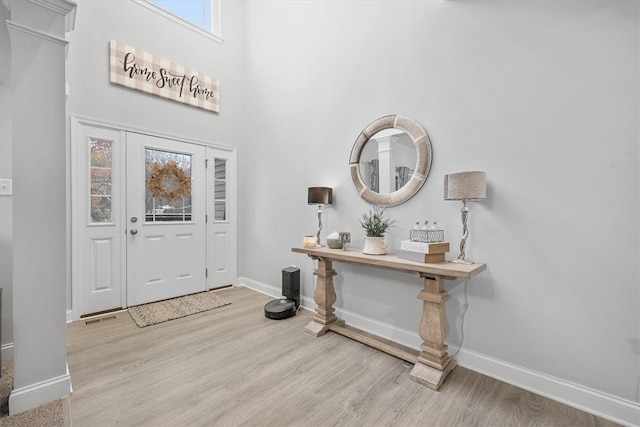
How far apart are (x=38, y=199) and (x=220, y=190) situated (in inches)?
96.8

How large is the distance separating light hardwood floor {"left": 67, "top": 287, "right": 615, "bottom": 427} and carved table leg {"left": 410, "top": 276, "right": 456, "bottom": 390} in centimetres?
9

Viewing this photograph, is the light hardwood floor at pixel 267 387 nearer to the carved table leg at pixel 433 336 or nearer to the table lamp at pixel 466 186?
the carved table leg at pixel 433 336

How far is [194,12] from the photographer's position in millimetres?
3928

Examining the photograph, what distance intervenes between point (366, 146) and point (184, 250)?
268 centimetres

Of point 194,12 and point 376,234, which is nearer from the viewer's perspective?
point 376,234

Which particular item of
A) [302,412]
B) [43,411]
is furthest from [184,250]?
[302,412]

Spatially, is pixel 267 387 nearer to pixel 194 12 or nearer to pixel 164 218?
pixel 164 218

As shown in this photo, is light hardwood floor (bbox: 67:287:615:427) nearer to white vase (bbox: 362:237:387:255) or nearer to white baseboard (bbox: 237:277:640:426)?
A: white baseboard (bbox: 237:277:640:426)

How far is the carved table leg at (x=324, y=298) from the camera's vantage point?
2.68 m

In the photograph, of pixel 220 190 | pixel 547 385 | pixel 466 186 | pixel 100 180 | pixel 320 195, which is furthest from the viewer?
pixel 220 190

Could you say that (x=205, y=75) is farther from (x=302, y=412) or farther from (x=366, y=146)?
(x=302, y=412)

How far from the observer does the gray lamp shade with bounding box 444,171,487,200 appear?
1860 millimetres

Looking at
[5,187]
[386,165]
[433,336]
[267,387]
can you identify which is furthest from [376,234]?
[5,187]

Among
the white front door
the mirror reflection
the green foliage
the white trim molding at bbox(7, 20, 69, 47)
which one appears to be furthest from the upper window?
the green foliage
